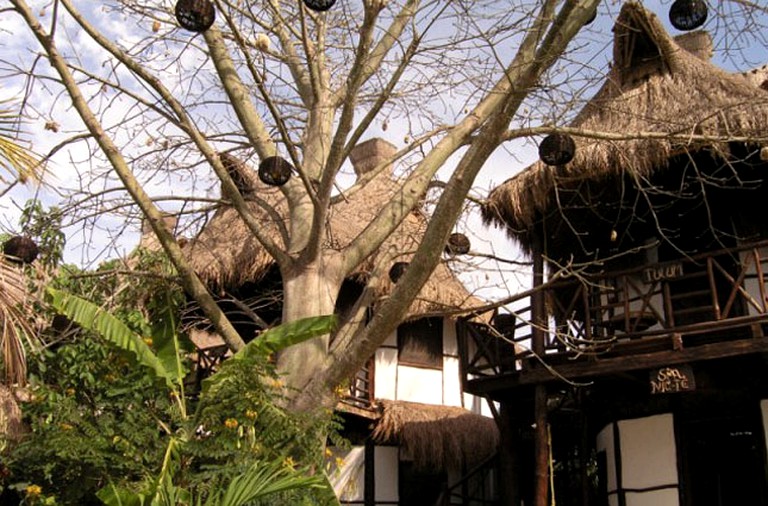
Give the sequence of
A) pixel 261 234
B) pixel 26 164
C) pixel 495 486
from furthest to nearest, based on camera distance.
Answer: pixel 495 486 → pixel 261 234 → pixel 26 164

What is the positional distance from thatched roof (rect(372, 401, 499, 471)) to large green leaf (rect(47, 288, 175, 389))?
665cm

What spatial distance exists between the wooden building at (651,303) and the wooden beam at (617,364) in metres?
0.01

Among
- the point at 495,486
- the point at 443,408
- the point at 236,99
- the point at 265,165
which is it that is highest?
the point at 236,99

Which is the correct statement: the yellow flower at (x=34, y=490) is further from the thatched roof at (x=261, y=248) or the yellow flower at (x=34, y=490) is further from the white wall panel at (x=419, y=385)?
the white wall panel at (x=419, y=385)

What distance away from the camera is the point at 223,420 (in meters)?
6.10

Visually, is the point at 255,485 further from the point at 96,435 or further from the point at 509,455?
the point at 509,455

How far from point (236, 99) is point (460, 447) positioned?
740cm

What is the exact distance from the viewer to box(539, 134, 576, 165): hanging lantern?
676 centimetres

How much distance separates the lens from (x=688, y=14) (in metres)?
6.16

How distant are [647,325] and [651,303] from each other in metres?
0.51

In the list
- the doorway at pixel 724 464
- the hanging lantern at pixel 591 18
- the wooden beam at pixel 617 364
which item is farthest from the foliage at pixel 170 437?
the doorway at pixel 724 464

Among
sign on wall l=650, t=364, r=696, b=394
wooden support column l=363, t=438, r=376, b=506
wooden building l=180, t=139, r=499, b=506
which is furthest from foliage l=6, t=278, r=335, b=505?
wooden support column l=363, t=438, r=376, b=506

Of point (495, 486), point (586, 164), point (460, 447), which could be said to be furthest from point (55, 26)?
point (495, 486)

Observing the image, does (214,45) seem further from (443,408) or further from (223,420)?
(443,408)
